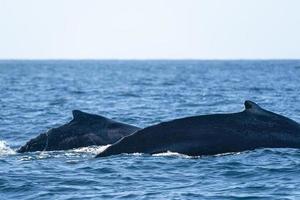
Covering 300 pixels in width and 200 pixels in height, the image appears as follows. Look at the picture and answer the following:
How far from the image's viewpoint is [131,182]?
557 inches

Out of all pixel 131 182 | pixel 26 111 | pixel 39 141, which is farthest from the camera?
pixel 26 111

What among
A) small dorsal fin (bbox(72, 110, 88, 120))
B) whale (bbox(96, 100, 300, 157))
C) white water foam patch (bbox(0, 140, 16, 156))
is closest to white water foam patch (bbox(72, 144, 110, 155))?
small dorsal fin (bbox(72, 110, 88, 120))

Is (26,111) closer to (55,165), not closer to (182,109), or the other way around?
(182,109)

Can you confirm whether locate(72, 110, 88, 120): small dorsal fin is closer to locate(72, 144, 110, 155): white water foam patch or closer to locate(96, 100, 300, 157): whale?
locate(72, 144, 110, 155): white water foam patch

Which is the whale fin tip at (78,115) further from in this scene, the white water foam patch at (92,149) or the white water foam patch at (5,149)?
the white water foam patch at (5,149)

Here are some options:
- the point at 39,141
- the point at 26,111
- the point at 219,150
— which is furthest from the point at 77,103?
the point at 219,150

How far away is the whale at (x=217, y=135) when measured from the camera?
15.5 metres

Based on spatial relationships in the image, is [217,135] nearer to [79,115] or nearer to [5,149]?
[79,115]

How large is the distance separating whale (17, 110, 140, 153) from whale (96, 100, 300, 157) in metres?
2.07

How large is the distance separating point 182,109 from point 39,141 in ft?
50.2

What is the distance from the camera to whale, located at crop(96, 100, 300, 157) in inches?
608

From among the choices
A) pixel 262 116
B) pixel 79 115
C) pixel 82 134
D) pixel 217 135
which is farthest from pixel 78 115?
pixel 262 116

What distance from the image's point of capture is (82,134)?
59.0 ft

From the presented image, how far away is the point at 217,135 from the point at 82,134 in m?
3.73
